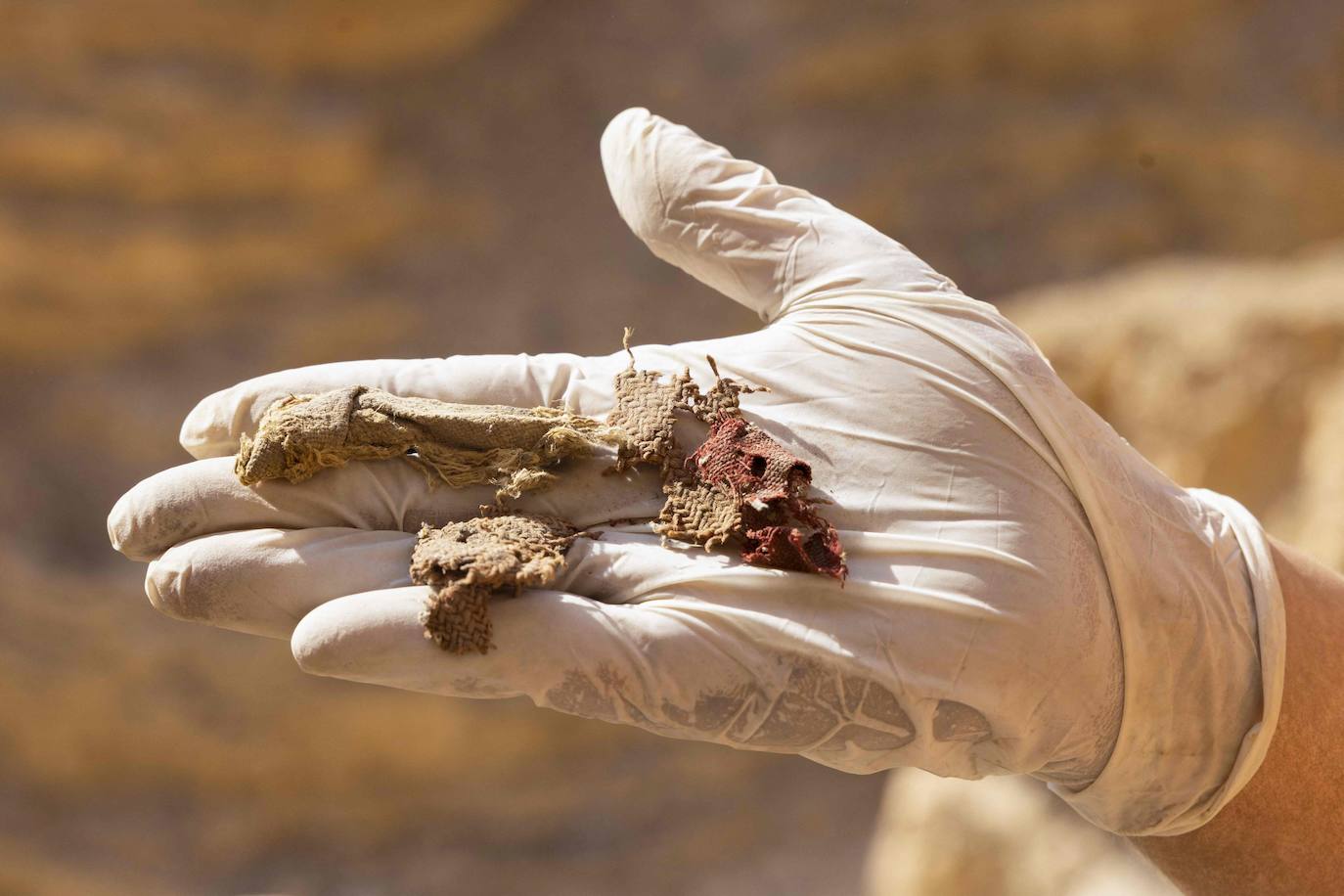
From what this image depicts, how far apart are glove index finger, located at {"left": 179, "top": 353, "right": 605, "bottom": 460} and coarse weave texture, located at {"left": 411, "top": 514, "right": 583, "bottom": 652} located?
0.27 meters

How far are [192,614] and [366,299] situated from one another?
4470 millimetres

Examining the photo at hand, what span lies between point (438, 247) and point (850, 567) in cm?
488

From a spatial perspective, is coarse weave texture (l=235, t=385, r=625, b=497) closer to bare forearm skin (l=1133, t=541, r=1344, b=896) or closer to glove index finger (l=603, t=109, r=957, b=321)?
glove index finger (l=603, t=109, r=957, b=321)

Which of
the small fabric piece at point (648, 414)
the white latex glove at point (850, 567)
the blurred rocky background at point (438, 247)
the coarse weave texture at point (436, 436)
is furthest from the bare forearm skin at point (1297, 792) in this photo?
the blurred rocky background at point (438, 247)

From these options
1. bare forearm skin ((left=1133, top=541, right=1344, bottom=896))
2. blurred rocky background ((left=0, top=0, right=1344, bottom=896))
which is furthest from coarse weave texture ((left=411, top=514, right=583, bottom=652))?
blurred rocky background ((left=0, top=0, right=1344, bottom=896))

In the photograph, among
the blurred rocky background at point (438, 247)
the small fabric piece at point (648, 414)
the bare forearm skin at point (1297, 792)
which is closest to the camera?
the small fabric piece at point (648, 414)

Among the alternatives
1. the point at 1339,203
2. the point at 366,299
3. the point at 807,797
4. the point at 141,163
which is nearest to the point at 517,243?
the point at 366,299

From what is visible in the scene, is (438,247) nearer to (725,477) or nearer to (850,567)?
(725,477)

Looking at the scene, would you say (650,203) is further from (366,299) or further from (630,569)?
(366,299)

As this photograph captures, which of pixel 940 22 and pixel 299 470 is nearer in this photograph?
pixel 299 470

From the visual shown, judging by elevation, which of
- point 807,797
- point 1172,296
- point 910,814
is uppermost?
point 1172,296

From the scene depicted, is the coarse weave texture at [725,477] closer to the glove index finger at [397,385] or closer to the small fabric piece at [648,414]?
the small fabric piece at [648,414]

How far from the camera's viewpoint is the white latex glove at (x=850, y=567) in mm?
1764

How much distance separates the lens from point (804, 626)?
178 centimetres
